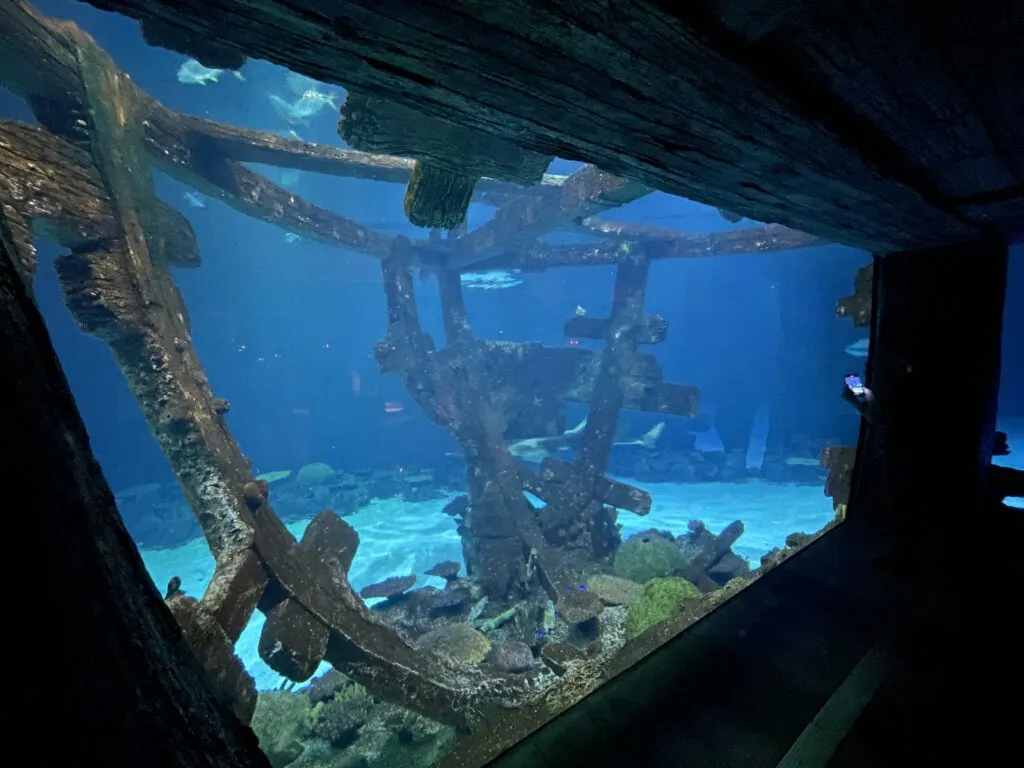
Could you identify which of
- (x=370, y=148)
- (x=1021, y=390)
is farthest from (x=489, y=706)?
(x=1021, y=390)

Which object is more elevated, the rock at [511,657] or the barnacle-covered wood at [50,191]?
the barnacle-covered wood at [50,191]

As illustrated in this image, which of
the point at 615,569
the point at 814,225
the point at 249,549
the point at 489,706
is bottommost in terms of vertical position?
the point at 615,569

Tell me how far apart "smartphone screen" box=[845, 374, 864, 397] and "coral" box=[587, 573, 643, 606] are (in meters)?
4.38

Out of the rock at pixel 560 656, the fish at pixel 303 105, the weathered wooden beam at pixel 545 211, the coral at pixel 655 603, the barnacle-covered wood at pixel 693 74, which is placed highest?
the fish at pixel 303 105

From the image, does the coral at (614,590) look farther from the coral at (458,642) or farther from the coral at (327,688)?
the coral at (327,688)

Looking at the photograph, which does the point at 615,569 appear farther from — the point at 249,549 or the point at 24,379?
the point at 24,379

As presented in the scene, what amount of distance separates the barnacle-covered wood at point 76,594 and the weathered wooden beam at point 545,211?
4.84m

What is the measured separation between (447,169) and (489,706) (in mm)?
4323

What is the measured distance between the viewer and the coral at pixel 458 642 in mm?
6172

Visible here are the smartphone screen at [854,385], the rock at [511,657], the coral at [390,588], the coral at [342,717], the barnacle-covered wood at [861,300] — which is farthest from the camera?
the coral at [390,588]

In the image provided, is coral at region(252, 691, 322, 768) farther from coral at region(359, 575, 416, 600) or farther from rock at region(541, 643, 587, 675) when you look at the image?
coral at region(359, 575, 416, 600)

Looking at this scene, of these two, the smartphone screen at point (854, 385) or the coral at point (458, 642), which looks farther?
the coral at point (458, 642)

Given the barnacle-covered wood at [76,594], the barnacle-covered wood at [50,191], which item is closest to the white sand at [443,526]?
the barnacle-covered wood at [50,191]

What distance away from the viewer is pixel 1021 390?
22.4 m
